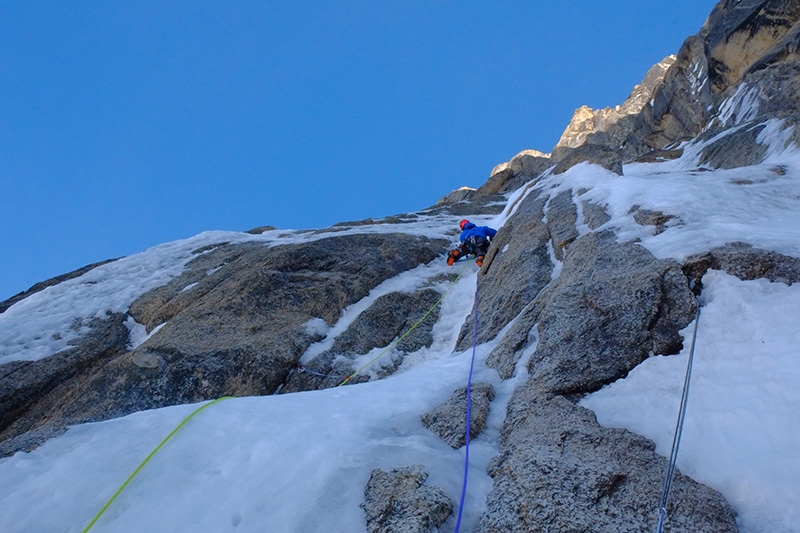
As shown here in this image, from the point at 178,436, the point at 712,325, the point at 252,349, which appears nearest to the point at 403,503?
the point at 178,436

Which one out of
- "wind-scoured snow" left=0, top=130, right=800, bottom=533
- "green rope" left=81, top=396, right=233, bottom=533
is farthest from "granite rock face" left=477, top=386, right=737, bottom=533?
"green rope" left=81, top=396, right=233, bottom=533

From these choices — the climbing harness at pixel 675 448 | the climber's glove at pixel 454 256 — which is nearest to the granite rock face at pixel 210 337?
the climber's glove at pixel 454 256

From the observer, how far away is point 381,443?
15.9 feet

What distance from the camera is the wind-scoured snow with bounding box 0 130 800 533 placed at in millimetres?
3789

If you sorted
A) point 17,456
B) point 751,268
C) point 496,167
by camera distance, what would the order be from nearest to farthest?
point 17,456 → point 751,268 → point 496,167

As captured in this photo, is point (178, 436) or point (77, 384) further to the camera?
point (77, 384)

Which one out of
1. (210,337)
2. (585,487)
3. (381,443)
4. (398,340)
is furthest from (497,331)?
(210,337)

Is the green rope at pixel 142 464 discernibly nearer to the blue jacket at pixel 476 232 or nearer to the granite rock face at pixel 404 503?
the granite rock face at pixel 404 503

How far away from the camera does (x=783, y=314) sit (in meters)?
4.77

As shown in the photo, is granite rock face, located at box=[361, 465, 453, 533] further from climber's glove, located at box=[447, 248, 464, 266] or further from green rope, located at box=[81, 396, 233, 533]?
climber's glove, located at box=[447, 248, 464, 266]

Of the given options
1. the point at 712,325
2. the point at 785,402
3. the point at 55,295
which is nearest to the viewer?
the point at 785,402

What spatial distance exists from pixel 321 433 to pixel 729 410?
368 centimetres

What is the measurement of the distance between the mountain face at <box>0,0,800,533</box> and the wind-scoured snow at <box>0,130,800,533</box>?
0.21 meters

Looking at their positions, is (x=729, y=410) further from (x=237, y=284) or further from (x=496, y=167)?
(x=496, y=167)
